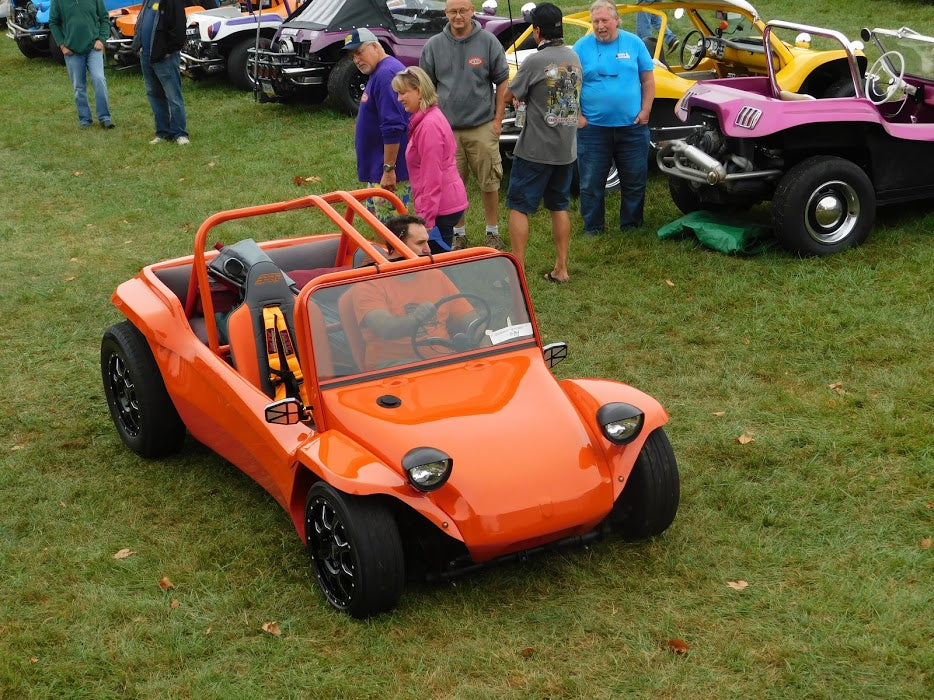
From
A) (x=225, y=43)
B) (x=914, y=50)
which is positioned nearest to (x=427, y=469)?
(x=914, y=50)

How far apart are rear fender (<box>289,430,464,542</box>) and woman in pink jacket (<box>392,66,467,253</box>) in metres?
2.81

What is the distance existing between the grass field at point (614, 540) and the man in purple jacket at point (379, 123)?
4.69 feet

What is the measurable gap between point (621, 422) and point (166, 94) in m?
10.2

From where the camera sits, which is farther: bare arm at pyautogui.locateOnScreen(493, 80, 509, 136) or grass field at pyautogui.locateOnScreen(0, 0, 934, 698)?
bare arm at pyautogui.locateOnScreen(493, 80, 509, 136)

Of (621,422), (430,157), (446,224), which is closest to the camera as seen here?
(621,422)

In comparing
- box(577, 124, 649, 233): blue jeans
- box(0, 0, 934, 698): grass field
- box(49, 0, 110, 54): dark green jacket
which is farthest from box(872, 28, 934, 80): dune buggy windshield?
box(49, 0, 110, 54): dark green jacket

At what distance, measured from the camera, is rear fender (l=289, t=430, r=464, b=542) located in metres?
4.48

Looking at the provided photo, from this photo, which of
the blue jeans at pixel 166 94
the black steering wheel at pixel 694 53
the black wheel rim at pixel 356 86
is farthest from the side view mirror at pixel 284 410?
the black wheel rim at pixel 356 86

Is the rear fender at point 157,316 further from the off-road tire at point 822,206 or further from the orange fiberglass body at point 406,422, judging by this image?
the off-road tire at point 822,206

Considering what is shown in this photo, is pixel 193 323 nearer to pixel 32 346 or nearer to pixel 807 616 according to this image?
pixel 32 346

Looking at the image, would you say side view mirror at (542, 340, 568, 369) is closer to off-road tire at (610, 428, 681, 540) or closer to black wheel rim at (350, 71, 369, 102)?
off-road tire at (610, 428, 681, 540)

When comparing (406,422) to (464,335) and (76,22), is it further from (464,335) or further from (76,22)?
(76,22)

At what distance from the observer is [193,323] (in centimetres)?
606

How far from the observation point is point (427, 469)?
14.6 feet
